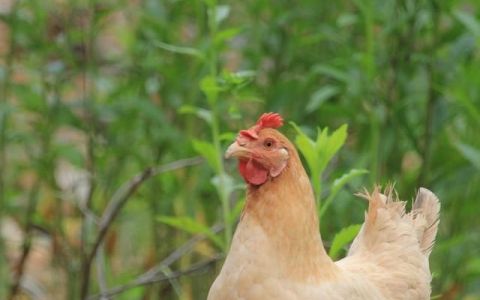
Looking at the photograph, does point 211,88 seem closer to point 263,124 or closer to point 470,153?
point 263,124

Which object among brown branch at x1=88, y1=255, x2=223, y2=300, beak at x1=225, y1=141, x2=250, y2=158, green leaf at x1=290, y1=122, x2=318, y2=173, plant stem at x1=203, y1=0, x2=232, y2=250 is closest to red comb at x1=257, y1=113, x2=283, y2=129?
beak at x1=225, y1=141, x2=250, y2=158

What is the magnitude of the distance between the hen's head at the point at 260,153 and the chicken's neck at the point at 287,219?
3 centimetres

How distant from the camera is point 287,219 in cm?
421

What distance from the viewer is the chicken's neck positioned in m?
4.19

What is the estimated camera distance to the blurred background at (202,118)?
18.6 feet

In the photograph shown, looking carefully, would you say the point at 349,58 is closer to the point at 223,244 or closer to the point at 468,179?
the point at 468,179

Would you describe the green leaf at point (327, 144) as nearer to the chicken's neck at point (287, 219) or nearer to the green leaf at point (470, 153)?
the chicken's neck at point (287, 219)

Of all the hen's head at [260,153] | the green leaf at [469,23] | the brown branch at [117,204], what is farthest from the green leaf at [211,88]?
the green leaf at [469,23]

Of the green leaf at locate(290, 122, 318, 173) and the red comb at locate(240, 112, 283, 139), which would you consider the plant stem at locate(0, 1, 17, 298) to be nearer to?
the green leaf at locate(290, 122, 318, 173)

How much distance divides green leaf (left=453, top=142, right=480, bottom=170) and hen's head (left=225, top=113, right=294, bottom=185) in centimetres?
138

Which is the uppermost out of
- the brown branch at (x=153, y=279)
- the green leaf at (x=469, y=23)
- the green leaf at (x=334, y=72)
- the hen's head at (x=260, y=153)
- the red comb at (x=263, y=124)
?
the green leaf at (x=469, y=23)

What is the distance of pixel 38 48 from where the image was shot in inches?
240

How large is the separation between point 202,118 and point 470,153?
1.17 m

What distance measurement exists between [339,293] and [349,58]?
5.80ft
